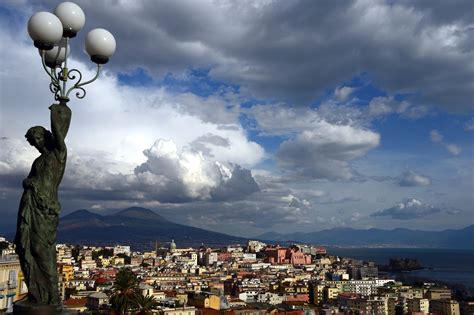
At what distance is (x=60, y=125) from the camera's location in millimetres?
6664

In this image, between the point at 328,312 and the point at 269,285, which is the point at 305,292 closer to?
the point at 269,285

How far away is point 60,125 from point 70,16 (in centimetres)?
159

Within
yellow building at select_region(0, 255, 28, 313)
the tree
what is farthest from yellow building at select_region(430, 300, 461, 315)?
yellow building at select_region(0, 255, 28, 313)

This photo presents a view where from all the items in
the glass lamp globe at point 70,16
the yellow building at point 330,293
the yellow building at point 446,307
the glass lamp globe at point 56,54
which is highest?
the glass lamp globe at point 70,16

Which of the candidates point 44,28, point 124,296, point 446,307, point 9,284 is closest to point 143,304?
point 124,296

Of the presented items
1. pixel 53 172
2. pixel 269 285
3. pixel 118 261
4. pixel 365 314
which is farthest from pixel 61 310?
pixel 118 261

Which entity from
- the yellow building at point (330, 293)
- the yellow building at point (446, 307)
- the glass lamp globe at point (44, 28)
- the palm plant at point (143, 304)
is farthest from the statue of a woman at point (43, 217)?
the yellow building at point (330, 293)

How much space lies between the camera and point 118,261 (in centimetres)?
12412

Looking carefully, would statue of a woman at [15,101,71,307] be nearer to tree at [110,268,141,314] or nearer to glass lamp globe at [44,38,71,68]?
glass lamp globe at [44,38,71,68]

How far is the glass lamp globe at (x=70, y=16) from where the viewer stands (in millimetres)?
7180

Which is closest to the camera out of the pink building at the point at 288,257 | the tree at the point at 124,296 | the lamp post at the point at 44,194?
the lamp post at the point at 44,194

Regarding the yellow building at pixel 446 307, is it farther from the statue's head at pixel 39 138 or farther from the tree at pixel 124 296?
the statue's head at pixel 39 138

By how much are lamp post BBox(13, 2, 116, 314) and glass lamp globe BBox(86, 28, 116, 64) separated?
0.34m

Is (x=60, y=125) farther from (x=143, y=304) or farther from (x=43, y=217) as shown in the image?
(x=143, y=304)
